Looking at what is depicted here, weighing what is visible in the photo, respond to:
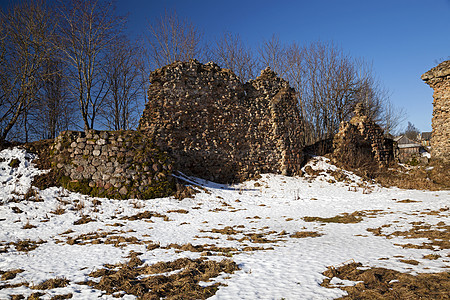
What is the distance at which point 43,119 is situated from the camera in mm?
18828

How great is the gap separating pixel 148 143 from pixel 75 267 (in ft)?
22.3

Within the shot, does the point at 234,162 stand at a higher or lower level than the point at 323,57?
lower

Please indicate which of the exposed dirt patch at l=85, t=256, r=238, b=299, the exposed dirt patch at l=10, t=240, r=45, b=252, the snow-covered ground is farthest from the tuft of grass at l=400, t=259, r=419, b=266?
the exposed dirt patch at l=10, t=240, r=45, b=252

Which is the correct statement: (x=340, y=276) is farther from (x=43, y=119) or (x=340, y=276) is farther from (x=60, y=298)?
(x=43, y=119)

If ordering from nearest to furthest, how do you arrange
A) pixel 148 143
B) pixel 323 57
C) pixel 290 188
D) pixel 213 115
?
pixel 148 143 → pixel 290 188 → pixel 213 115 → pixel 323 57

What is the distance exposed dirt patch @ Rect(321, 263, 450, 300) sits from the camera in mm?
2645

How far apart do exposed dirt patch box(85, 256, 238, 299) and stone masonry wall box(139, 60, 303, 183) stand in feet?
26.7

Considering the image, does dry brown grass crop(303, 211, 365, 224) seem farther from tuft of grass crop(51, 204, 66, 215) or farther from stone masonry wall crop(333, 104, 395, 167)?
stone masonry wall crop(333, 104, 395, 167)

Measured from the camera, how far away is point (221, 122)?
13.3m

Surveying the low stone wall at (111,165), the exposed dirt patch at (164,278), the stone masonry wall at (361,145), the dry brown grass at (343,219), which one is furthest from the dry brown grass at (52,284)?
the stone masonry wall at (361,145)

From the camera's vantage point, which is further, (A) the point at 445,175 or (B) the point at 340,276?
(A) the point at 445,175

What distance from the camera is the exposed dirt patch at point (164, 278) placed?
9.76 ft

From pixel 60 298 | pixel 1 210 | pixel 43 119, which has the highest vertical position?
pixel 43 119

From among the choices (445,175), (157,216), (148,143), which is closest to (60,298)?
Answer: (157,216)
